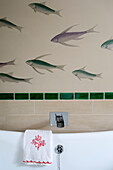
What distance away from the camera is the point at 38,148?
138cm

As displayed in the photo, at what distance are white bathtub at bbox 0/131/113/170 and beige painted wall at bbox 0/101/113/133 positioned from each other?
4.6 inches

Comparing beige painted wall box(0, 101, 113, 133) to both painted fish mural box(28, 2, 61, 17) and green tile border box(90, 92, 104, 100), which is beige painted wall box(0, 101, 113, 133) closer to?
green tile border box(90, 92, 104, 100)

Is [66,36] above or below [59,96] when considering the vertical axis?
above

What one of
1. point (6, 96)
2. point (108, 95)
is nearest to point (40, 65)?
point (6, 96)

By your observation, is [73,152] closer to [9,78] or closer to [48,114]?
[48,114]

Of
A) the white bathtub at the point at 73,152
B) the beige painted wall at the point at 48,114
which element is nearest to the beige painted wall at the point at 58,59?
the beige painted wall at the point at 48,114

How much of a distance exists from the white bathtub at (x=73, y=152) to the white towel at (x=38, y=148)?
71 mm

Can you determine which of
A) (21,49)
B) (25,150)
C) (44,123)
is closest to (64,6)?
(21,49)

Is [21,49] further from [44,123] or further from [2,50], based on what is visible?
Result: [44,123]

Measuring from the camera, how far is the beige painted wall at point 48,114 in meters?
1.56

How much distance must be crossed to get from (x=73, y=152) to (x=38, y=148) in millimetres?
308

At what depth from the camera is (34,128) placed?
1.57 metres

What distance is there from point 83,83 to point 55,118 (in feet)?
1.36

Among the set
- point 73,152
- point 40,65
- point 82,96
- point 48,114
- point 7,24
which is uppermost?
point 7,24
